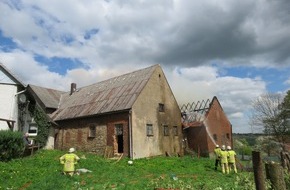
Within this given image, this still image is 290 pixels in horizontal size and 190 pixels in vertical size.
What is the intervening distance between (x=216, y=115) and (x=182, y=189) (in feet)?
89.2

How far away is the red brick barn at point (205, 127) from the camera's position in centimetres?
3109

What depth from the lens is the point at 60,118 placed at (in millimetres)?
29500

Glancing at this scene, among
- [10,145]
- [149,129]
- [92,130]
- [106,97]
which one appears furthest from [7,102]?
[149,129]

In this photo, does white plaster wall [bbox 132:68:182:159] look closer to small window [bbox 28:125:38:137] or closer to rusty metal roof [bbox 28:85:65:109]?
small window [bbox 28:125:38:137]

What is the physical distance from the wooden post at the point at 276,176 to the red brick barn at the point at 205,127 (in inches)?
962

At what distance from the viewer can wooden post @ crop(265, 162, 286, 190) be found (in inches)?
235

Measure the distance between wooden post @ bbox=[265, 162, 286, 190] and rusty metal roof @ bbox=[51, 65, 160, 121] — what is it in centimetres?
1827

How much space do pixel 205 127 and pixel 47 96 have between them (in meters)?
18.9

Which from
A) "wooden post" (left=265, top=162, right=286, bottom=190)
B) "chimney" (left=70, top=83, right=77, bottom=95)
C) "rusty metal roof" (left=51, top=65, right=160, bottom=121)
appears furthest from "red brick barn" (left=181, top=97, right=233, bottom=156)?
"wooden post" (left=265, top=162, right=286, bottom=190)

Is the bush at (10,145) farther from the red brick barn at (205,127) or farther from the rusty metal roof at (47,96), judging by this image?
the red brick barn at (205,127)

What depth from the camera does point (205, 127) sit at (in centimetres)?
3145

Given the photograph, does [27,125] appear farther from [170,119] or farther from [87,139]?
[170,119]

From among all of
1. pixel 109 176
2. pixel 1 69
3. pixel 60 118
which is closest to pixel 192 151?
pixel 60 118

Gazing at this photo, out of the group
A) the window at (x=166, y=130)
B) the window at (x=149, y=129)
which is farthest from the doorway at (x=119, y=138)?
the window at (x=166, y=130)
